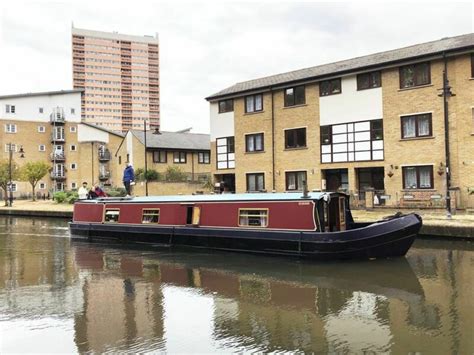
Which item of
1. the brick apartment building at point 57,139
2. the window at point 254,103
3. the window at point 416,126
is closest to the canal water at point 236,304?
the window at point 416,126

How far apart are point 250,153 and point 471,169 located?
12.3m

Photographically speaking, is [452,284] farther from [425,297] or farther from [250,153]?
[250,153]

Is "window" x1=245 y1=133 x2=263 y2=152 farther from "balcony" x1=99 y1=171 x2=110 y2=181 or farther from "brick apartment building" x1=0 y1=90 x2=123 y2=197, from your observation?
"balcony" x1=99 y1=171 x2=110 y2=181

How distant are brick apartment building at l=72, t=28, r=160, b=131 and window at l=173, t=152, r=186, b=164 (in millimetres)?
84761

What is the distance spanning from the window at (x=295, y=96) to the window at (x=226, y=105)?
162 inches

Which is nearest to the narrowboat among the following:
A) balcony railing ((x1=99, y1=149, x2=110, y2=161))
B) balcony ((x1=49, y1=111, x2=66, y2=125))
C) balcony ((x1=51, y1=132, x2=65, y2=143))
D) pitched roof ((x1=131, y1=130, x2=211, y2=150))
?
pitched roof ((x1=131, y1=130, x2=211, y2=150))

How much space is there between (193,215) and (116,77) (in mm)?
127267

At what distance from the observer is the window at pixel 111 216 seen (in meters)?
17.8

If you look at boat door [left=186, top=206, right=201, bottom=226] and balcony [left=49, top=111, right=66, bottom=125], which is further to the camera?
balcony [left=49, top=111, right=66, bottom=125]

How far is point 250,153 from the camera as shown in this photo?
2975cm

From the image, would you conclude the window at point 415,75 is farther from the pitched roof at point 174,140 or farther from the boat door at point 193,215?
the pitched roof at point 174,140

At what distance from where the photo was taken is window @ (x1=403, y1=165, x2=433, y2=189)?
75.0 ft

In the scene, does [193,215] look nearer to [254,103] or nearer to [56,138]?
[254,103]

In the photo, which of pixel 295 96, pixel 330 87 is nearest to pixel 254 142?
pixel 295 96
